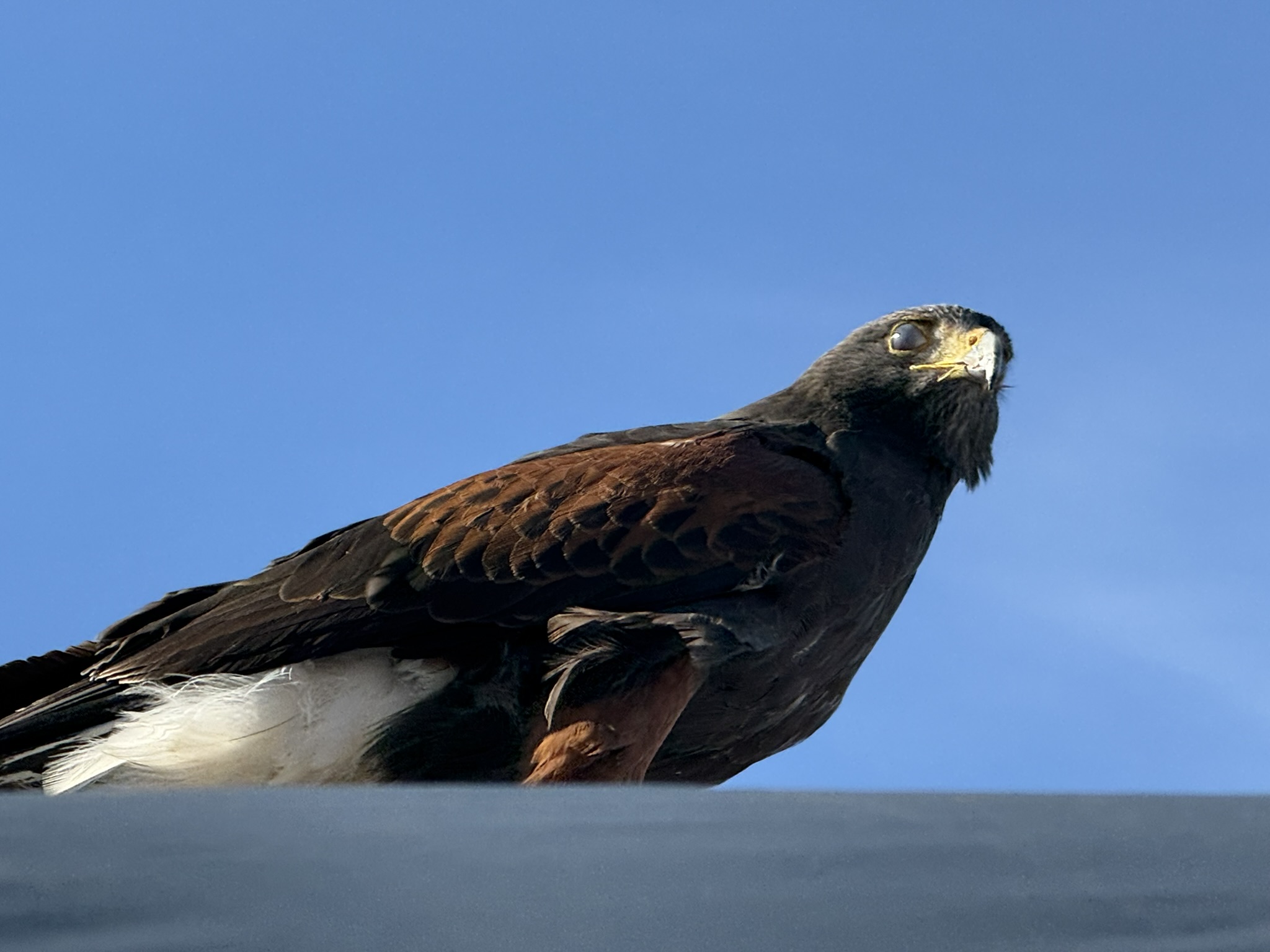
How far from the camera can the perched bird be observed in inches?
165

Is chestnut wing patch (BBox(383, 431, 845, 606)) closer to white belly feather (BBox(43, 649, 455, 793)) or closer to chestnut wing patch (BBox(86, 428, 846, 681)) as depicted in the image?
chestnut wing patch (BBox(86, 428, 846, 681))

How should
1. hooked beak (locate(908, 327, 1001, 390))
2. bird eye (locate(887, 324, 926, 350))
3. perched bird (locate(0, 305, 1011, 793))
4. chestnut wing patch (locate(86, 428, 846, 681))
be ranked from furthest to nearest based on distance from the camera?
1. bird eye (locate(887, 324, 926, 350))
2. hooked beak (locate(908, 327, 1001, 390))
3. chestnut wing patch (locate(86, 428, 846, 681))
4. perched bird (locate(0, 305, 1011, 793))

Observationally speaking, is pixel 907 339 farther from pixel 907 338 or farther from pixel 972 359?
pixel 972 359

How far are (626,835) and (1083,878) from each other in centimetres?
66

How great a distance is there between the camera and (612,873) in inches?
72.2

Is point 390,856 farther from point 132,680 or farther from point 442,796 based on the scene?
point 132,680

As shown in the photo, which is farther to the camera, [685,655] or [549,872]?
[685,655]

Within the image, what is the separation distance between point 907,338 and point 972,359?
28cm

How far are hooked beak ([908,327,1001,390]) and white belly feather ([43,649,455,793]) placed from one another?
86.9 inches

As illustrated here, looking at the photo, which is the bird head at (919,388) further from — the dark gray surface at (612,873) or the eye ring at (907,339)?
the dark gray surface at (612,873)

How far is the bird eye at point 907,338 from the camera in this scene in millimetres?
5238

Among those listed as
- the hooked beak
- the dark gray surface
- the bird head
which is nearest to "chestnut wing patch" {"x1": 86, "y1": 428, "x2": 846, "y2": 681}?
the bird head

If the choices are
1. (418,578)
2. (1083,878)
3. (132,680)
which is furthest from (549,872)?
(132,680)

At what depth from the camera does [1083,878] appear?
1.92 meters
